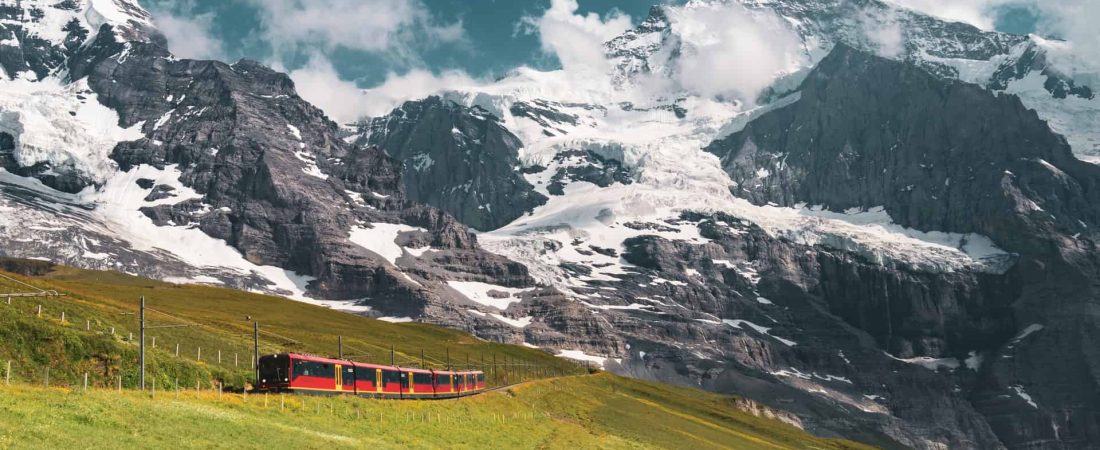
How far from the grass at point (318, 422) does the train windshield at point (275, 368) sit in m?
3.69

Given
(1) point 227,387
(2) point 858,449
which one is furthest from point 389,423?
(2) point 858,449

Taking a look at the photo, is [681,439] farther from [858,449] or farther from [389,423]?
[858,449]

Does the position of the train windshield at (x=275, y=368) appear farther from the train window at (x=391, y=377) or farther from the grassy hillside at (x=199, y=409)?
the train window at (x=391, y=377)

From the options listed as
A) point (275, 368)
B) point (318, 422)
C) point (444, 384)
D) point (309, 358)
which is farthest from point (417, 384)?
point (318, 422)

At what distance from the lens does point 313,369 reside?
251 feet

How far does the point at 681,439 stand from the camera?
119m

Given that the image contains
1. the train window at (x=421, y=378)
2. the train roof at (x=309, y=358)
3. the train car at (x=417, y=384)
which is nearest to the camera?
the train roof at (x=309, y=358)

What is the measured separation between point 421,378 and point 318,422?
1423 inches

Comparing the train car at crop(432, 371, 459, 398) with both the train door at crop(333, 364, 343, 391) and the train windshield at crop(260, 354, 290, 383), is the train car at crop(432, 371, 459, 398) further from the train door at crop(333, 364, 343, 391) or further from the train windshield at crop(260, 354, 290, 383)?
the train windshield at crop(260, 354, 290, 383)

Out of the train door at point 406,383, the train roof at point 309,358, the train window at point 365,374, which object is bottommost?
the train door at point 406,383

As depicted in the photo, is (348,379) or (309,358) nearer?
(309,358)

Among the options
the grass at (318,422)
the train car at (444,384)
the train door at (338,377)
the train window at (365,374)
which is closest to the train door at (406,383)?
the grass at (318,422)

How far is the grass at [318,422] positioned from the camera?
44156 mm

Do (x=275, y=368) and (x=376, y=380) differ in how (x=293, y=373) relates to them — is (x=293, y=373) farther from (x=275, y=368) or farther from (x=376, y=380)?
(x=376, y=380)
